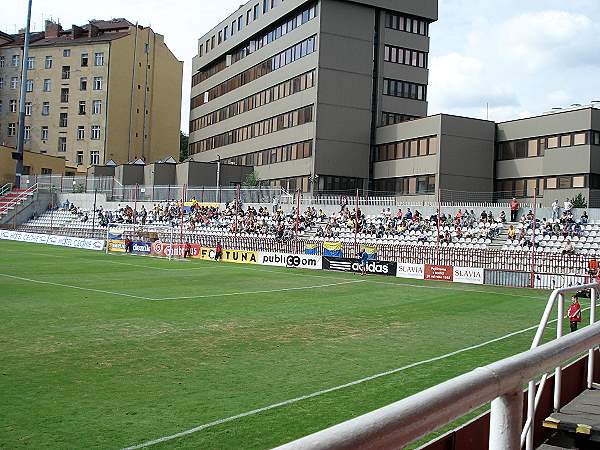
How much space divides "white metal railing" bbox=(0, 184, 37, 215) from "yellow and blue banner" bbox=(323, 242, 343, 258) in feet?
146

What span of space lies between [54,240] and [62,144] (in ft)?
124

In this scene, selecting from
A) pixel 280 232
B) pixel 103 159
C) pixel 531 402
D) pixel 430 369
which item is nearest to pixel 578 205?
pixel 280 232

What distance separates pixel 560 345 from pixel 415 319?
55.7ft

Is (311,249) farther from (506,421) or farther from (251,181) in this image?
(506,421)

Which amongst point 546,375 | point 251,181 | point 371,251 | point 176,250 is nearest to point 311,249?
point 371,251

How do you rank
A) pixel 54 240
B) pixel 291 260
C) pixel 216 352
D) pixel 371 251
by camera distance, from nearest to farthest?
pixel 216 352, pixel 371 251, pixel 291 260, pixel 54 240

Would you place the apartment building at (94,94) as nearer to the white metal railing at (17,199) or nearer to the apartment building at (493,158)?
the white metal railing at (17,199)

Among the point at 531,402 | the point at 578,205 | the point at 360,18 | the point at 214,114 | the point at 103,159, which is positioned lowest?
the point at 531,402

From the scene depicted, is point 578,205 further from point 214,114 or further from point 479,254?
point 214,114

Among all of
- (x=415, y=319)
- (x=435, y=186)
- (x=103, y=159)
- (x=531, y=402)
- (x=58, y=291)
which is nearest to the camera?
(x=531, y=402)

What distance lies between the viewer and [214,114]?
3499 inches

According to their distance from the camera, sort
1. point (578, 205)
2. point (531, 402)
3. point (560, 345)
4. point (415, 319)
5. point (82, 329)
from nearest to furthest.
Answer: point (560, 345) < point (531, 402) < point (82, 329) < point (415, 319) < point (578, 205)

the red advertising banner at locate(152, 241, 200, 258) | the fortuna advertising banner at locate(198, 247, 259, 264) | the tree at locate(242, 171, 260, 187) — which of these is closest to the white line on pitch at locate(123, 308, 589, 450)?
A: the fortuna advertising banner at locate(198, 247, 259, 264)

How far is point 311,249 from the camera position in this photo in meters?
42.4
